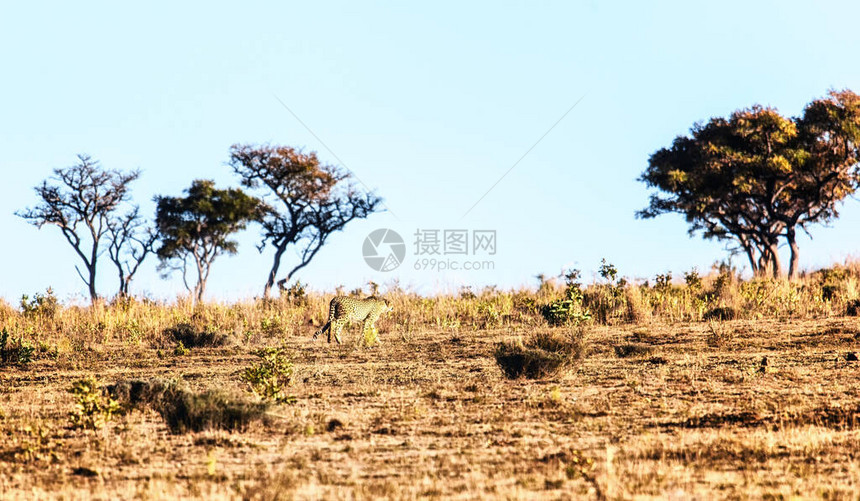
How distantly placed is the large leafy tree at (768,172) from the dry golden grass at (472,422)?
17976mm

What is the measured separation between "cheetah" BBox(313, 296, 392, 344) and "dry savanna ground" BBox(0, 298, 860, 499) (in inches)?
85.6

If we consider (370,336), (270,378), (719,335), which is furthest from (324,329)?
(719,335)

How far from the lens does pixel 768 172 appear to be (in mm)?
34094

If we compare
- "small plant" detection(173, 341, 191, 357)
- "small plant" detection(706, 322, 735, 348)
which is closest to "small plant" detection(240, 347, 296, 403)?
"small plant" detection(173, 341, 191, 357)

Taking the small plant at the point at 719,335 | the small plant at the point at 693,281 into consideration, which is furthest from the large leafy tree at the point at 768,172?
the small plant at the point at 719,335

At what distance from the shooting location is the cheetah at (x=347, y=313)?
16516 mm

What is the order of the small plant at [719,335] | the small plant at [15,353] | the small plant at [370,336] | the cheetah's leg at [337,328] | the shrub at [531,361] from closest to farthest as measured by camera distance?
the shrub at [531,361], the small plant at [719,335], the small plant at [15,353], the small plant at [370,336], the cheetah's leg at [337,328]

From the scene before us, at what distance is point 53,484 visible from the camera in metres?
6.68

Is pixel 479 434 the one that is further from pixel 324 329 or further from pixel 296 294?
pixel 296 294

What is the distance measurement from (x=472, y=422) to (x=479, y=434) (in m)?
0.58

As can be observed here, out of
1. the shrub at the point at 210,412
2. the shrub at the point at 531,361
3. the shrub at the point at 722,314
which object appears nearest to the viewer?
the shrub at the point at 210,412

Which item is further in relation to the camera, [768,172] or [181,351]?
[768,172]

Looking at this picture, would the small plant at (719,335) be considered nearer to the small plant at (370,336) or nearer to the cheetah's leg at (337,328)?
the small plant at (370,336)

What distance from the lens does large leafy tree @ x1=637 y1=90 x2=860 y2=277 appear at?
111ft
